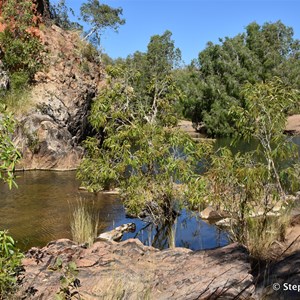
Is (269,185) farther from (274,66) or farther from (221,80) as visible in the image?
(274,66)

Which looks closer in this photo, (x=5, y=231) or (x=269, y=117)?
(x=5, y=231)

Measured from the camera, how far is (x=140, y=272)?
474cm

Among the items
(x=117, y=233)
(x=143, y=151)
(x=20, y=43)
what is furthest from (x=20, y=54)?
(x=143, y=151)

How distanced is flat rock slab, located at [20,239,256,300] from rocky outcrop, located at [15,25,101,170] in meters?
12.3

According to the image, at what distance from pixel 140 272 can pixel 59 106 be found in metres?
16.9

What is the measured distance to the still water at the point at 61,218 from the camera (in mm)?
8610

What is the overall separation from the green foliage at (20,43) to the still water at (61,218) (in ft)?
27.8

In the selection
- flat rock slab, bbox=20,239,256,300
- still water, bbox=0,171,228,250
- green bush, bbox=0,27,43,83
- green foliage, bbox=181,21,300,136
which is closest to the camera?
flat rock slab, bbox=20,239,256,300

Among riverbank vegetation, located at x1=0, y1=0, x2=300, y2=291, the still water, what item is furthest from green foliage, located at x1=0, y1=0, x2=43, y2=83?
riverbank vegetation, located at x1=0, y1=0, x2=300, y2=291

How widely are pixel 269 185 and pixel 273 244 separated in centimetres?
91

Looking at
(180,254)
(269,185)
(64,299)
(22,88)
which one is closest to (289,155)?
(269,185)

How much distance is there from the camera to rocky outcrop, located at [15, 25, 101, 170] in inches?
737

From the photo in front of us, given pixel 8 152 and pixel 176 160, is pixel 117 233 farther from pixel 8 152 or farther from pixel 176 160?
pixel 8 152

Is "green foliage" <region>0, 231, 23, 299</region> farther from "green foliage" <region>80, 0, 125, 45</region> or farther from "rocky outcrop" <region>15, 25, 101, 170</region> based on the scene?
"green foliage" <region>80, 0, 125, 45</region>
